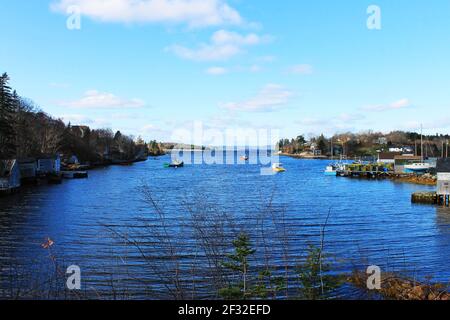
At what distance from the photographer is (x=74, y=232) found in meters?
26.8

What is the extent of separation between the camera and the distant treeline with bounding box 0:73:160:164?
2376 inches

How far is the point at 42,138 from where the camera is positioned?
88125mm

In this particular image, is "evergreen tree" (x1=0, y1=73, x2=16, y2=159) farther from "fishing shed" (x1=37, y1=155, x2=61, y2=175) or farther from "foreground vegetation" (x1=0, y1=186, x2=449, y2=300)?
"foreground vegetation" (x1=0, y1=186, x2=449, y2=300)

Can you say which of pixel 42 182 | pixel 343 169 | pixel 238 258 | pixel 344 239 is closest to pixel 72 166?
pixel 42 182

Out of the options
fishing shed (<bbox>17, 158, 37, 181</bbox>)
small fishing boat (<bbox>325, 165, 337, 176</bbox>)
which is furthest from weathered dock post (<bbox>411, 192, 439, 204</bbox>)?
fishing shed (<bbox>17, 158, 37, 181</bbox>)

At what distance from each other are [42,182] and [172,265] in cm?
5969

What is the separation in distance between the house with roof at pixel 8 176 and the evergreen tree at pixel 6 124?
1536 millimetres

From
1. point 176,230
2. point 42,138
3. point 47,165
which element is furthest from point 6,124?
point 176,230

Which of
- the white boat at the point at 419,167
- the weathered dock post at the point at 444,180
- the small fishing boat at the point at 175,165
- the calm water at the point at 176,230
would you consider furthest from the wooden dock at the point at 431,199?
the small fishing boat at the point at 175,165

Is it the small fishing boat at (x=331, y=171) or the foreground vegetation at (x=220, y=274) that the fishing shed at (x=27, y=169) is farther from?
the small fishing boat at (x=331, y=171)

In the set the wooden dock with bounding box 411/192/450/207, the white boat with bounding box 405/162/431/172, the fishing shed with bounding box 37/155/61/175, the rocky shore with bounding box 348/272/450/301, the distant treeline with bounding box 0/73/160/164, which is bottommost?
the wooden dock with bounding box 411/192/450/207

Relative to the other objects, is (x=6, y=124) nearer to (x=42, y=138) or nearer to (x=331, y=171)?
(x=42, y=138)
